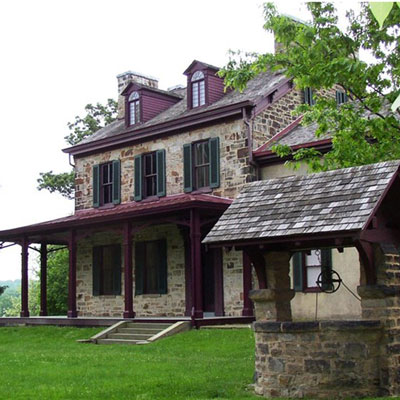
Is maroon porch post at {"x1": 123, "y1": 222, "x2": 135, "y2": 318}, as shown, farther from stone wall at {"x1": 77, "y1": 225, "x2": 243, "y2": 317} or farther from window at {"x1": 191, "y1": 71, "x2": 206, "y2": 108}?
window at {"x1": 191, "y1": 71, "x2": 206, "y2": 108}

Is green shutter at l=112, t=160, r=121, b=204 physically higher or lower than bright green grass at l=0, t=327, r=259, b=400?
higher

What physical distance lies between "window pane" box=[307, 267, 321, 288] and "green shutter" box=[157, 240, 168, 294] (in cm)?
488

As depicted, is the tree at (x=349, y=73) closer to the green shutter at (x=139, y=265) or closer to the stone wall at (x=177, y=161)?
the stone wall at (x=177, y=161)

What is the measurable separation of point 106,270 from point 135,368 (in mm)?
12040

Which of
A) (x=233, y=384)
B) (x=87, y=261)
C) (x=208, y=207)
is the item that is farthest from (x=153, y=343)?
(x=87, y=261)

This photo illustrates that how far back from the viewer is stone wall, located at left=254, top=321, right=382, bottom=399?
335 inches

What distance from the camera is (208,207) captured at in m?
17.9

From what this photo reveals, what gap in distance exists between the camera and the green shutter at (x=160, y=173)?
71.1ft

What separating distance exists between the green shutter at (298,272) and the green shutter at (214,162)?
3.30 metres

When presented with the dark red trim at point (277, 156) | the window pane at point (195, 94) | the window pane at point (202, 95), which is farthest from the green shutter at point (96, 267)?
the dark red trim at point (277, 156)

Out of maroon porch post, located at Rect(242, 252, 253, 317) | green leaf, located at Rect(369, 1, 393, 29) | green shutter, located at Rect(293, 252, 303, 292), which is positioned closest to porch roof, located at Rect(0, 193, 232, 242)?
maroon porch post, located at Rect(242, 252, 253, 317)

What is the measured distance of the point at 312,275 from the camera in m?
18.4

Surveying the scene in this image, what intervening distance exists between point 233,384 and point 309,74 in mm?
5724

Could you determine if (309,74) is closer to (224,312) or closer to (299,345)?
(299,345)
